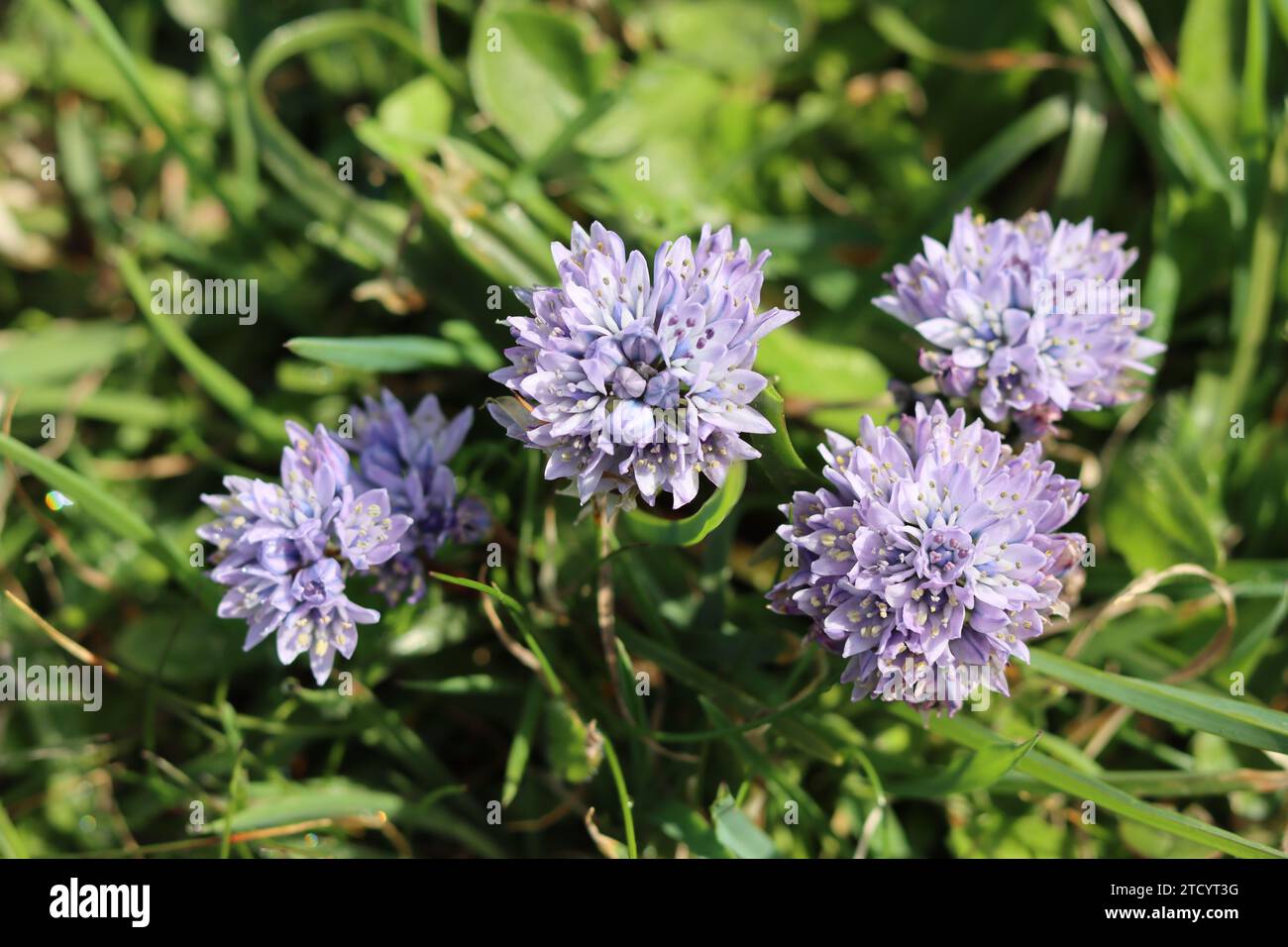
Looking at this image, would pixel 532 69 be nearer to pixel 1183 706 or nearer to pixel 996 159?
pixel 996 159

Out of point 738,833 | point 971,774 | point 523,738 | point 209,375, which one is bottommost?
point 738,833

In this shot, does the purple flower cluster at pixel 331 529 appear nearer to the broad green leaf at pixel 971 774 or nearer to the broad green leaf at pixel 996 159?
the broad green leaf at pixel 971 774

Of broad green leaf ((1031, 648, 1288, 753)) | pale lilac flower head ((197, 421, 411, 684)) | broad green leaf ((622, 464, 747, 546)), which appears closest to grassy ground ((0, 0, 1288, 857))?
broad green leaf ((1031, 648, 1288, 753))

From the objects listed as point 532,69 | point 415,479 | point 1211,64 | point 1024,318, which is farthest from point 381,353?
point 1211,64

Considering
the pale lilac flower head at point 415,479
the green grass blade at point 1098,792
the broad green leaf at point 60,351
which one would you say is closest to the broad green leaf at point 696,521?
the pale lilac flower head at point 415,479

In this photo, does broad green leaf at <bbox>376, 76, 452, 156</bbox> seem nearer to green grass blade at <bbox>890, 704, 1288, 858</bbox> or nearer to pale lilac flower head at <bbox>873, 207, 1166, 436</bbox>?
pale lilac flower head at <bbox>873, 207, 1166, 436</bbox>
